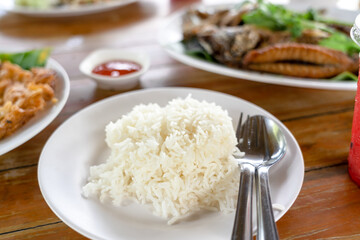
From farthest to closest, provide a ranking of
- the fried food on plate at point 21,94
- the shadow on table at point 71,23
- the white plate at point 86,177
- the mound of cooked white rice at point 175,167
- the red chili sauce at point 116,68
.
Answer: the shadow on table at point 71,23 → the red chili sauce at point 116,68 → the fried food on plate at point 21,94 → the mound of cooked white rice at point 175,167 → the white plate at point 86,177

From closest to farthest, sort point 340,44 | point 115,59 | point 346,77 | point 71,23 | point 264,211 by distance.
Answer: point 264,211 → point 346,77 → point 340,44 → point 115,59 → point 71,23

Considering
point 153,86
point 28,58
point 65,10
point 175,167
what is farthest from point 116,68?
point 65,10

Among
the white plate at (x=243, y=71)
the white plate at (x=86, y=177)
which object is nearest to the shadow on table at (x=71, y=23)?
the white plate at (x=243, y=71)

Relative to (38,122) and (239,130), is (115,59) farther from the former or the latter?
(239,130)

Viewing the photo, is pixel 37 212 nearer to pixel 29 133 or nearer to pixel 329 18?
pixel 29 133

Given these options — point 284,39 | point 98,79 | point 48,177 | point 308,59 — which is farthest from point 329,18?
point 48,177

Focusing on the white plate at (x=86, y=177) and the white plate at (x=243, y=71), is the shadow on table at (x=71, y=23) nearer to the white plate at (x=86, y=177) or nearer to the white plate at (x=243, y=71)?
the white plate at (x=243, y=71)
